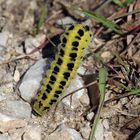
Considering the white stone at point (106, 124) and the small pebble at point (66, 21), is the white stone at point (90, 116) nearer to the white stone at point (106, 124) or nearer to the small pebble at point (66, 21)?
the white stone at point (106, 124)

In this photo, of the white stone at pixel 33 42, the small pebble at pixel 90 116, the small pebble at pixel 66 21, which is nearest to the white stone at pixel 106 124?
the small pebble at pixel 90 116

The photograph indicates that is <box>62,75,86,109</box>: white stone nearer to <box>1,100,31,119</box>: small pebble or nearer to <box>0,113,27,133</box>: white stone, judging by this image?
<box>1,100,31,119</box>: small pebble

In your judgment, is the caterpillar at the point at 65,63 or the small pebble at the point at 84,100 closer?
the caterpillar at the point at 65,63

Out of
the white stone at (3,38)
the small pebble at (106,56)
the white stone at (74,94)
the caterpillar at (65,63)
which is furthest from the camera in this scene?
the white stone at (3,38)

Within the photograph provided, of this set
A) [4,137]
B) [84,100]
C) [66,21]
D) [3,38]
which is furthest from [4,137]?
[66,21]

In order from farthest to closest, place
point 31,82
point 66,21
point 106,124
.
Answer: point 66,21
point 31,82
point 106,124

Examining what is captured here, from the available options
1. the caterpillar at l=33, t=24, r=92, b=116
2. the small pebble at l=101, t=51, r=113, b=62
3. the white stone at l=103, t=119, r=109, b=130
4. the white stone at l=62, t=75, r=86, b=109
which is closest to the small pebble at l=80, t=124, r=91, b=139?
the white stone at l=103, t=119, r=109, b=130

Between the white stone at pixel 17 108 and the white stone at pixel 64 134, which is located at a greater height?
the white stone at pixel 17 108

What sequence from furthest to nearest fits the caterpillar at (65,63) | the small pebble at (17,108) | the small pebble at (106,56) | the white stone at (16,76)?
the small pebble at (106,56)
the white stone at (16,76)
the small pebble at (17,108)
the caterpillar at (65,63)

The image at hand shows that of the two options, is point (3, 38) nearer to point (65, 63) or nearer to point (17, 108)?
point (17, 108)
